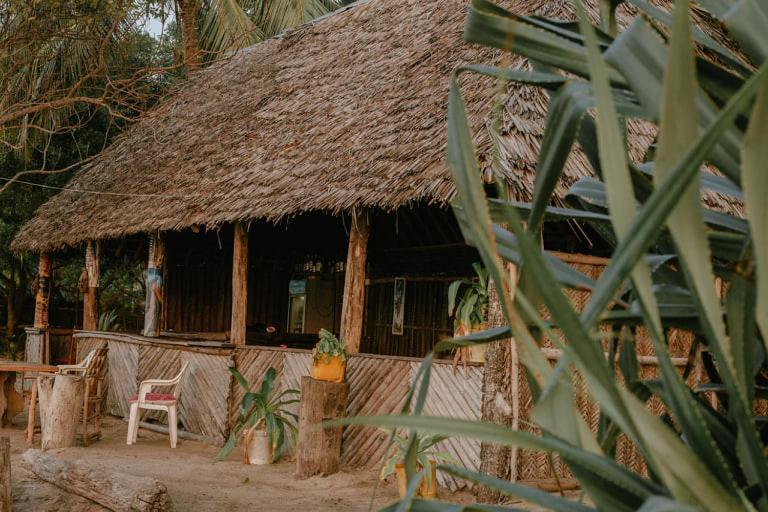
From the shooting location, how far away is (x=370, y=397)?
6945mm

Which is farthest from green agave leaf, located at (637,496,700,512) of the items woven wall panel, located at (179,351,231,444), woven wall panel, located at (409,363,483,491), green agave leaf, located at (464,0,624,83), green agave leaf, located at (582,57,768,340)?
woven wall panel, located at (179,351,231,444)

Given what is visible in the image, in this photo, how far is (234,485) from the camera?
6582mm

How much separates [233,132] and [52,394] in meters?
4.07

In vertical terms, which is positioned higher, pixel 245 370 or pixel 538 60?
pixel 538 60

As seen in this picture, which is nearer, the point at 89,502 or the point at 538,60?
the point at 538,60

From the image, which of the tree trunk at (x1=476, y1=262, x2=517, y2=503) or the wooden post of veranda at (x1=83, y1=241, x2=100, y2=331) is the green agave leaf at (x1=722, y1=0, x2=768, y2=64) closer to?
the tree trunk at (x1=476, y1=262, x2=517, y2=503)

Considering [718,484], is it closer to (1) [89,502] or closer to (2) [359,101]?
(1) [89,502]

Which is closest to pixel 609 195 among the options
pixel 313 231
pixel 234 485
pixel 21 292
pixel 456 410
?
pixel 456 410

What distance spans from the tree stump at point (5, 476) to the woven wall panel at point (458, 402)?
263cm

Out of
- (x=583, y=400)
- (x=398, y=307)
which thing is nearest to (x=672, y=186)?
(x=583, y=400)

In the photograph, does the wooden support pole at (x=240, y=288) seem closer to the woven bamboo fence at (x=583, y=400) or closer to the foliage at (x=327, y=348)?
the foliage at (x=327, y=348)

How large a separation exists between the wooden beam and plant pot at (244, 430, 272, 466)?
20.8ft

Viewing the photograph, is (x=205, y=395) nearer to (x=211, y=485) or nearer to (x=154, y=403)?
(x=154, y=403)

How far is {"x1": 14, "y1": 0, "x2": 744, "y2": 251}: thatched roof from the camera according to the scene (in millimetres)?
6492
